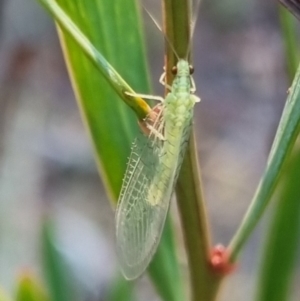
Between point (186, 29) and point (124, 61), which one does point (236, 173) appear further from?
point (186, 29)

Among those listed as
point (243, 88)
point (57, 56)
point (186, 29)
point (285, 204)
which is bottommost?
point (285, 204)

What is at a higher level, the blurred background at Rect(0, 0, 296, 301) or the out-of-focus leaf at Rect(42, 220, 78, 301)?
the blurred background at Rect(0, 0, 296, 301)

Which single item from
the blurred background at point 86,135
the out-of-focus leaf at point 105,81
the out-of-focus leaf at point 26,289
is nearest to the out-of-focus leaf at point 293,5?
the out-of-focus leaf at point 105,81

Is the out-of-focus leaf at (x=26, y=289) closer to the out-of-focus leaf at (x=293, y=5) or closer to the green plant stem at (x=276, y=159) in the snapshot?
the green plant stem at (x=276, y=159)

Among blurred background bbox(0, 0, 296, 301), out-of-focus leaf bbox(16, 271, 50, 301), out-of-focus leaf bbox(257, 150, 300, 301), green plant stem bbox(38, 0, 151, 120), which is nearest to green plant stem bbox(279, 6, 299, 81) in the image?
out-of-focus leaf bbox(257, 150, 300, 301)

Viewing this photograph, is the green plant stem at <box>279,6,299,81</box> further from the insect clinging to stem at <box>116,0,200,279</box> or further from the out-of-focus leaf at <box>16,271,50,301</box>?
the out-of-focus leaf at <box>16,271,50,301</box>

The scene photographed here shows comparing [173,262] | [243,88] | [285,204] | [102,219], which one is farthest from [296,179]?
[243,88]

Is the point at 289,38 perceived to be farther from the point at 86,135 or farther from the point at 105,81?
the point at 86,135
